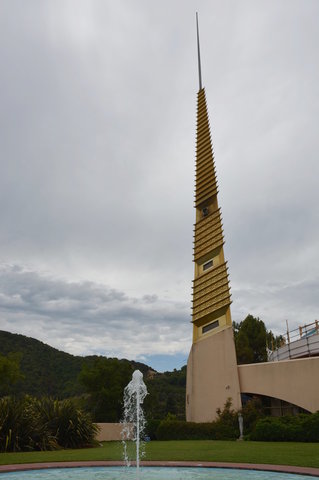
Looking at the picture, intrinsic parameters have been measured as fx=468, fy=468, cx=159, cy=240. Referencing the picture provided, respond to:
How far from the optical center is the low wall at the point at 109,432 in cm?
3150

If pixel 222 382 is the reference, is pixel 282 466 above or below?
below

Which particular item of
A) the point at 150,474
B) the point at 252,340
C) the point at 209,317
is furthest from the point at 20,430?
the point at 252,340

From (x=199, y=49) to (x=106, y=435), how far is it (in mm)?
40396

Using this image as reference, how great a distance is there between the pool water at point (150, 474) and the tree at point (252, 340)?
→ 36323mm

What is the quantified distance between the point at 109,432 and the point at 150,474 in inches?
825

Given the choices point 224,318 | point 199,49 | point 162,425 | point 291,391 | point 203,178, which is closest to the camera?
point 291,391

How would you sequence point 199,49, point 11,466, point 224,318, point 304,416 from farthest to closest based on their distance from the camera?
point 199,49 < point 224,318 < point 304,416 < point 11,466

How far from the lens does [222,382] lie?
98.0ft

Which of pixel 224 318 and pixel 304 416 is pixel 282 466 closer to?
pixel 304 416

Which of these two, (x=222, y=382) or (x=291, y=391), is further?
(x=222, y=382)

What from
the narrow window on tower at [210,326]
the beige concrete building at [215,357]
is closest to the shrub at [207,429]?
the beige concrete building at [215,357]

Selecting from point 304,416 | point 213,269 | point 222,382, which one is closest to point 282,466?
point 304,416

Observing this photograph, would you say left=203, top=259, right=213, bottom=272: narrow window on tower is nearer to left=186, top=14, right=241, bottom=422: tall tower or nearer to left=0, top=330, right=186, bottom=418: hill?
left=186, top=14, right=241, bottom=422: tall tower

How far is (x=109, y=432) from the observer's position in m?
32.1
